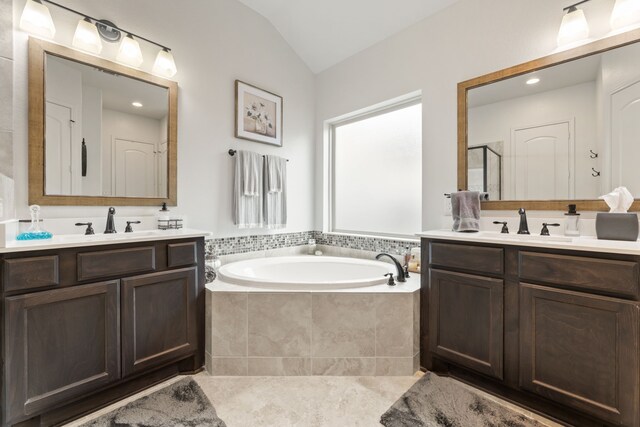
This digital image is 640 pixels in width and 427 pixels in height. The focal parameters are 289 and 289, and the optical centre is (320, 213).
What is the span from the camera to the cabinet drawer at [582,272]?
1.26m

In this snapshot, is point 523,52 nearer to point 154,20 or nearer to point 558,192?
point 558,192

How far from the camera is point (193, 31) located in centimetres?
240

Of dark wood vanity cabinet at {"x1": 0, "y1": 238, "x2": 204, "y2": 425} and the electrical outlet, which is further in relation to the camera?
the electrical outlet

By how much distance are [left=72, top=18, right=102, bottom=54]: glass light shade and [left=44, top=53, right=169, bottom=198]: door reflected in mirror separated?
0.11 metres

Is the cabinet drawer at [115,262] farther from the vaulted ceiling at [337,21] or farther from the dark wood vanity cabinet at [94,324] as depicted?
the vaulted ceiling at [337,21]

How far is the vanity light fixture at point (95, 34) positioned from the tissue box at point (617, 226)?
2975mm

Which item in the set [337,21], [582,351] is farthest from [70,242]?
[337,21]

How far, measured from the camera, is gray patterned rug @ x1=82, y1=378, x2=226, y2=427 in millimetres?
1450

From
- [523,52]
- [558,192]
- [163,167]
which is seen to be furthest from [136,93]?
[558,192]

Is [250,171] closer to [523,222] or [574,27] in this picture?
[523,222]

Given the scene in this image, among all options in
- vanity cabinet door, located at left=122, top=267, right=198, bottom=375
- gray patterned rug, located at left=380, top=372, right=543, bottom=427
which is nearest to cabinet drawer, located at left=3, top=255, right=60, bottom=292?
vanity cabinet door, located at left=122, top=267, right=198, bottom=375

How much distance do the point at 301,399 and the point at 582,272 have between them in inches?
62.3

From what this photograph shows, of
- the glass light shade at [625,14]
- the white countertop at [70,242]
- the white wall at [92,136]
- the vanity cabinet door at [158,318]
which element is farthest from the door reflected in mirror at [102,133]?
the glass light shade at [625,14]

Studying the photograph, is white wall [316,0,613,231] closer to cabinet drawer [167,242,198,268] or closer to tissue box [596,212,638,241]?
tissue box [596,212,638,241]
